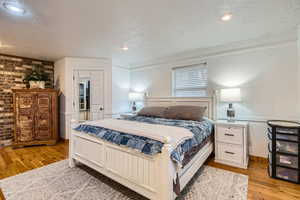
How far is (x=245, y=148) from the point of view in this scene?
2.47 metres

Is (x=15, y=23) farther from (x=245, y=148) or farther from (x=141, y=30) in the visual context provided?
(x=245, y=148)

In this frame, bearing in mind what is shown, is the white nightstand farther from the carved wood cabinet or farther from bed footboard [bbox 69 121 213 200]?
the carved wood cabinet

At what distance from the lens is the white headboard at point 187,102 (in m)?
3.19

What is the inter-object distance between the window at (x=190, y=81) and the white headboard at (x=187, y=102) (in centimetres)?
23

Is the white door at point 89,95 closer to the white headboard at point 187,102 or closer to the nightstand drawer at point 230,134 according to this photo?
the white headboard at point 187,102

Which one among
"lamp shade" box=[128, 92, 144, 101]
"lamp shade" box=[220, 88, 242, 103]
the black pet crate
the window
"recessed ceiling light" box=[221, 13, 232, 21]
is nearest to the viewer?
"recessed ceiling light" box=[221, 13, 232, 21]

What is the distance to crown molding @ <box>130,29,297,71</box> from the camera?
8.33ft

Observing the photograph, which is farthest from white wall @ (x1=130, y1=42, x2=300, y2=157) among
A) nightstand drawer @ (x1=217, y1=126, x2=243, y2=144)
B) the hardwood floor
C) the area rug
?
the area rug

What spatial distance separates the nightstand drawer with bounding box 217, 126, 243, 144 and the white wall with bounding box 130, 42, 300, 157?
561 mm

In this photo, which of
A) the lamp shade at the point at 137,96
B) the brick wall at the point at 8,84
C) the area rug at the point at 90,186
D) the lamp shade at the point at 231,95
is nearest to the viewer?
the area rug at the point at 90,186

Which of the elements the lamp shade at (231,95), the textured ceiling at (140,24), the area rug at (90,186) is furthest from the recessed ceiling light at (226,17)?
the area rug at (90,186)

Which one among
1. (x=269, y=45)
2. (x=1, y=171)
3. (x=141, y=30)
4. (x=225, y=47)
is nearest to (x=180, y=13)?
(x=141, y=30)

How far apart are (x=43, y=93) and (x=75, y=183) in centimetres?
276

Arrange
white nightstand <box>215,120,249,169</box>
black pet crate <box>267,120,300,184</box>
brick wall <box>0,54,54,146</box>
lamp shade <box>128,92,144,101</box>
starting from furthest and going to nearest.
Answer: lamp shade <box>128,92,144,101</box> < brick wall <box>0,54,54,146</box> < white nightstand <box>215,120,249,169</box> < black pet crate <box>267,120,300,184</box>
